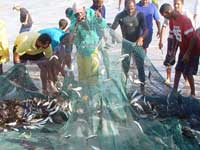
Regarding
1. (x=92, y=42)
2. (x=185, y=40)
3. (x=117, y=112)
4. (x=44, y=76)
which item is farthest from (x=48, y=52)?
(x=117, y=112)

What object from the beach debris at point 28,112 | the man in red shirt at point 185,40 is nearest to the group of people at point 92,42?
the man in red shirt at point 185,40

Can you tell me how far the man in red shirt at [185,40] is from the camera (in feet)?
26.4

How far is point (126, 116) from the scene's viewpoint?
6453 millimetres

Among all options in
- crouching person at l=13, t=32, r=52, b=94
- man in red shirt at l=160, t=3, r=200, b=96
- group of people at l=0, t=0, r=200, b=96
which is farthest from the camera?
crouching person at l=13, t=32, r=52, b=94

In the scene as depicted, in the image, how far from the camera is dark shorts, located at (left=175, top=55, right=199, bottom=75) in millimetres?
8242

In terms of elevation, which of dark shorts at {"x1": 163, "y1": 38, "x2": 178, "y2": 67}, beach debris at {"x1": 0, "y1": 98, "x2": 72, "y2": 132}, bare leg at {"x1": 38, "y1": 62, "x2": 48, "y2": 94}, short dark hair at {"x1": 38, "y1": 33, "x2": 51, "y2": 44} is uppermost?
short dark hair at {"x1": 38, "y1": 33, "x2": 51, "y2": 44}

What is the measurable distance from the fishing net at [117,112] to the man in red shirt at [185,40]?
32.1 inches

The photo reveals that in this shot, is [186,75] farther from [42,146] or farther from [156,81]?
[42,146]

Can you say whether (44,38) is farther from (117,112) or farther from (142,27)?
(117,112)

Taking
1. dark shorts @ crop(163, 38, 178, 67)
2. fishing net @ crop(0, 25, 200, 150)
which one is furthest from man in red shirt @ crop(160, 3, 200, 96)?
fishing net @ crop(0, 25, 200, 150)

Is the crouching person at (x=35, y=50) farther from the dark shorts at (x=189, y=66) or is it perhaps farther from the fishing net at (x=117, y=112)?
the dark shorts at (x=189, y=66)

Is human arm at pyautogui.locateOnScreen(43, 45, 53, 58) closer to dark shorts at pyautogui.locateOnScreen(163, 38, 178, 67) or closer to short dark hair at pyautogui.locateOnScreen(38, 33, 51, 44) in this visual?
short dark hair at pyautogui.locateOnScreen(38, 33, 51, 44)

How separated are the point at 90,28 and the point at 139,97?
1.10 meters

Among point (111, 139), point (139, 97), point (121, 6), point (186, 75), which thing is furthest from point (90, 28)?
point (121, 6)
